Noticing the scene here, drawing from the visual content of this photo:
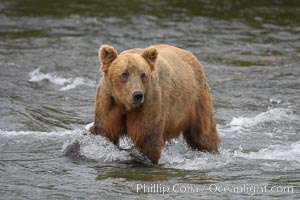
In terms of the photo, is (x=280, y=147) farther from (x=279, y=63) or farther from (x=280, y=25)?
(x=280, y=25)

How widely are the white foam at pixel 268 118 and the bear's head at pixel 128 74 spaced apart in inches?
140

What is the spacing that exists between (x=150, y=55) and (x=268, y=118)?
419 cm

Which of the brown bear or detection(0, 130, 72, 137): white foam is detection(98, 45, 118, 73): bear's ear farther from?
detection(0, 130, 72, 137): white foam

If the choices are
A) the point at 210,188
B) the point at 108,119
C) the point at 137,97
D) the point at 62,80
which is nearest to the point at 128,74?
the point at 137,97

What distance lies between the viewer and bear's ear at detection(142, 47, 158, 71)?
27.7 feet

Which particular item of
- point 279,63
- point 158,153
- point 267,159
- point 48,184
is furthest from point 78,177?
point 279,63

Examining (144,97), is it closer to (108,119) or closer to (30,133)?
(108,119)

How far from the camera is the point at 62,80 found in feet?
47.1

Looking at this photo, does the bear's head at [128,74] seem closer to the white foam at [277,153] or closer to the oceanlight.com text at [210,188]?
the oceanlight.com text at [210,188]

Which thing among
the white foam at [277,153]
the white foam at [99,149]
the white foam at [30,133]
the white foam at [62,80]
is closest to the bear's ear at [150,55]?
the white foam at [99,149]

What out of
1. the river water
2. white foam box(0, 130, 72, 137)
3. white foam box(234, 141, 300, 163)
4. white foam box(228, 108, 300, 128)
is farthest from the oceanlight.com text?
white foam box(228, 108, 300, 128)

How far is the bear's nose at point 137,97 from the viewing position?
8023 millimetres

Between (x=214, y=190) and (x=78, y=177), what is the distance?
1429 millimetres

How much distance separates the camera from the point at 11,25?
1898 cm
